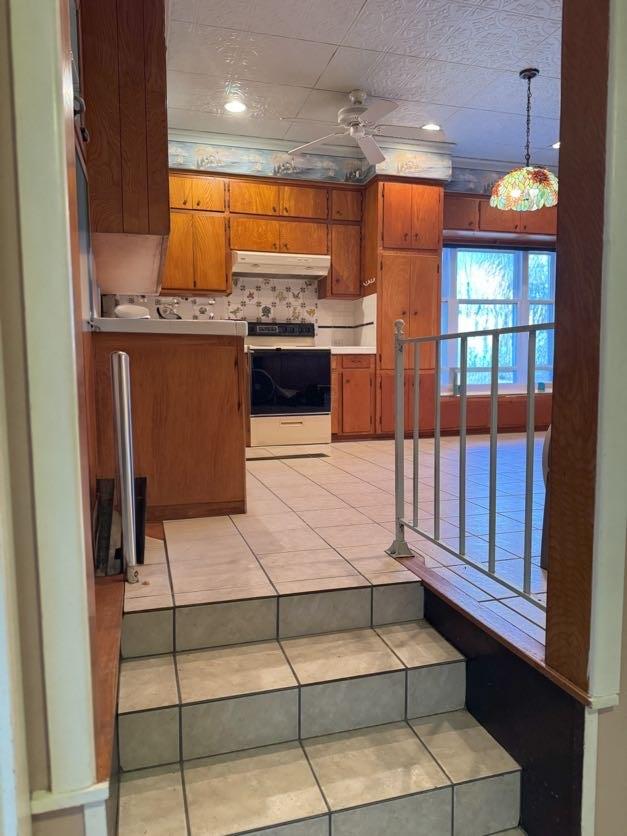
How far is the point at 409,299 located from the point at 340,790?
4523 mm

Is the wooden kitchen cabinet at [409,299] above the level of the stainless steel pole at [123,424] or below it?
above

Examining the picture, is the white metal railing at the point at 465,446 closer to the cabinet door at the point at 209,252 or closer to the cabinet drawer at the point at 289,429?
the cabinet drawer at the point at 289,429

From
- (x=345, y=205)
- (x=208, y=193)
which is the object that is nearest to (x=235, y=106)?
(x=208, y=193)

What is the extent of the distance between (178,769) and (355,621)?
25.4 inches

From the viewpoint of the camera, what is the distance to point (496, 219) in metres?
5.70

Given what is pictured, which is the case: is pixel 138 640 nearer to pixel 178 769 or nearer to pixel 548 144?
pixel 178 769

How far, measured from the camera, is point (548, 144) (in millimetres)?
5176

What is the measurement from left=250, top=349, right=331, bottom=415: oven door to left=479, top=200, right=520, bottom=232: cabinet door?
226 cm

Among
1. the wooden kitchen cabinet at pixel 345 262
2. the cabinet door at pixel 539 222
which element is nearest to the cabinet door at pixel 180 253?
the wooden kitchen cabinet at pixel 345 262

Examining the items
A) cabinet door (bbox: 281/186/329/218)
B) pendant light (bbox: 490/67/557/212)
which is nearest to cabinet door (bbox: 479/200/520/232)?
cabinet door (bbox: 281/186/329/218)

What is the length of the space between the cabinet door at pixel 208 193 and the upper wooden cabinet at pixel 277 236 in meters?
0.18

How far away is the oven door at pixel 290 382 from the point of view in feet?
Result: 15.6

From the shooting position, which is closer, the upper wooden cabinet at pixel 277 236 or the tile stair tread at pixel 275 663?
the tile stair tread at pixel 275 663

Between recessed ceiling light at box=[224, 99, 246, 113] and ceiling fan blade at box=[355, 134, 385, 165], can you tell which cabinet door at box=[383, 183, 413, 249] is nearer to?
ceiling fan blade at box=[355, 134, 385, 165]
